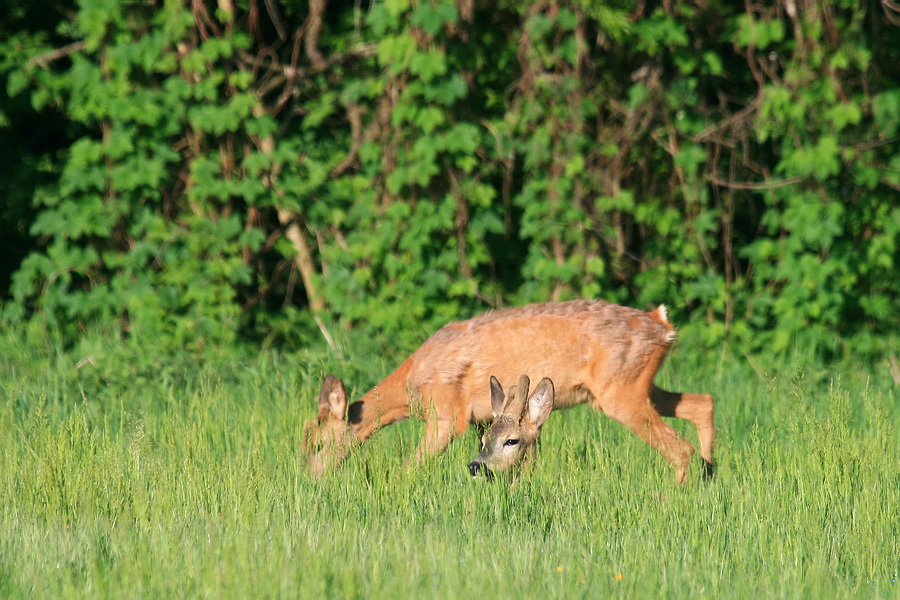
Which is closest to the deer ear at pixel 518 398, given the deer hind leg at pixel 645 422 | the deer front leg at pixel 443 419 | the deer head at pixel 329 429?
the deer front leg at pixel 443 419

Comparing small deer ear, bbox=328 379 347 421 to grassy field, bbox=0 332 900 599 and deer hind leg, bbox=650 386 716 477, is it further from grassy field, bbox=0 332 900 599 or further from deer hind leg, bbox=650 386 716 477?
deer hind leg, bbox=650 386 716 477

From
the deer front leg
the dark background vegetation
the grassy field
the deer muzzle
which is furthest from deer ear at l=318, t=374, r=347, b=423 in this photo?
the dark background vegetation

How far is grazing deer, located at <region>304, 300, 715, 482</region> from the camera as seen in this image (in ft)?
21.6

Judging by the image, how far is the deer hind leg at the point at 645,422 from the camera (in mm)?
6480

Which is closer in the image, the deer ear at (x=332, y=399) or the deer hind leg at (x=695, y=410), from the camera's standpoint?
the deer ear at (x=332, y=399)

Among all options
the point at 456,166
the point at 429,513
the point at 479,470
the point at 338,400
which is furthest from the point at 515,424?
the point at 456,166

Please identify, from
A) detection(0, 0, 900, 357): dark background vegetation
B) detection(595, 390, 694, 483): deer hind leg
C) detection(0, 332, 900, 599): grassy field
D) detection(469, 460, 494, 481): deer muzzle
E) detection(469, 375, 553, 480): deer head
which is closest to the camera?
detection(0, 332, 900, 599): grassy field

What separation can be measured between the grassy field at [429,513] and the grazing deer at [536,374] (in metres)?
0.18

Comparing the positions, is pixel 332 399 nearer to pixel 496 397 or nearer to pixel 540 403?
pixel 496 397

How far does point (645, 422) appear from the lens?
6.65 metres

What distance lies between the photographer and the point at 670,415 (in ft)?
23.6

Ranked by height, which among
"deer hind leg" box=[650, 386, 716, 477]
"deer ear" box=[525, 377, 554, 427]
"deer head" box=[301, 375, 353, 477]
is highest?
"deer ear" box=[525, 377, 554, 427]

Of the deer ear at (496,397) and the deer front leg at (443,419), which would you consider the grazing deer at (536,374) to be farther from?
the deer ear at (496,397)

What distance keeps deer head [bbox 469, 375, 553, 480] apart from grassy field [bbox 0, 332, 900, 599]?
14cm
